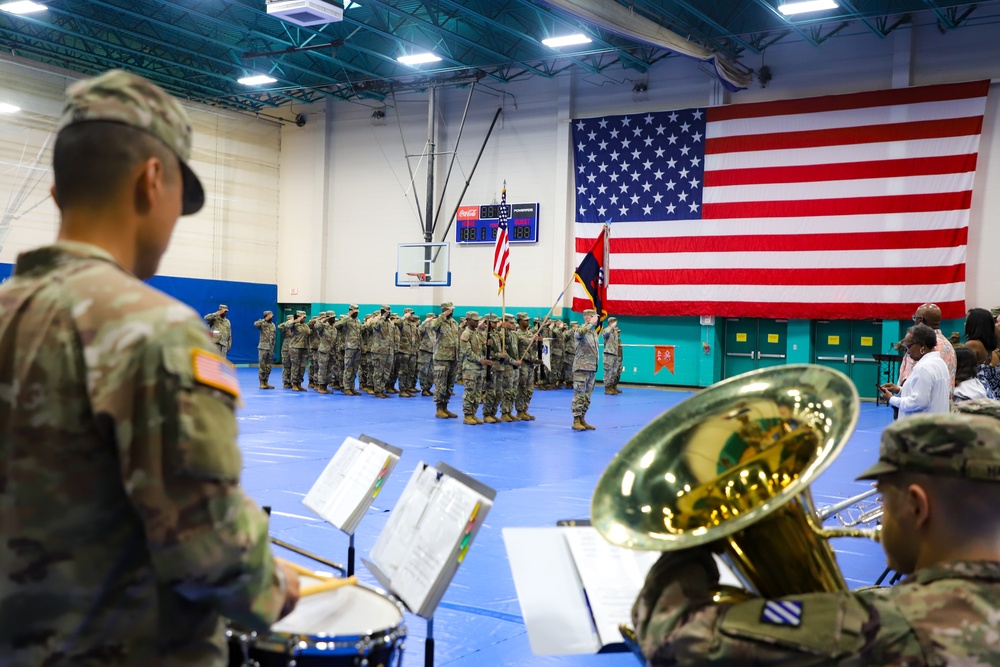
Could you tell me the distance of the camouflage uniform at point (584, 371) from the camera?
12461mm

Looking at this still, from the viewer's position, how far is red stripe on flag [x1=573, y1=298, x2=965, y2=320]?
57.1ft

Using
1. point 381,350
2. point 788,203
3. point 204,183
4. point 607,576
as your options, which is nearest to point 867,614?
point 607,576

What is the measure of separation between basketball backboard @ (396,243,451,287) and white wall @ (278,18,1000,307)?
718 mm

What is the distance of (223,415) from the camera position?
130cm

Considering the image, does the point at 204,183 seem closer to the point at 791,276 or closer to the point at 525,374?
the point at 525,374

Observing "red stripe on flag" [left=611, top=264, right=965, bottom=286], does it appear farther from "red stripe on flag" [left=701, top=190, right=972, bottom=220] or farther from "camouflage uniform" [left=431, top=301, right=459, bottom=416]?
"camouflage uniform" [left=431, top=301, right=459, bottom=416]

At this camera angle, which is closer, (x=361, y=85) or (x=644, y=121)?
(x=644, y=121)

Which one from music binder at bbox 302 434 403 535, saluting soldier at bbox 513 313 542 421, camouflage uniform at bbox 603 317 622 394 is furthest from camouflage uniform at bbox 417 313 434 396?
music binder at bbox 302 434 403 535

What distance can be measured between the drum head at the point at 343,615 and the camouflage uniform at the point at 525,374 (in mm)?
11743

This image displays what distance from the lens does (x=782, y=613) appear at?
150 cm

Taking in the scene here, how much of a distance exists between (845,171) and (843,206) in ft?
2.41

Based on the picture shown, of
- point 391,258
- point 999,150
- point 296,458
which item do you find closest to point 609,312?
point 391,258

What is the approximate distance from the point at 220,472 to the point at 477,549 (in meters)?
4.77

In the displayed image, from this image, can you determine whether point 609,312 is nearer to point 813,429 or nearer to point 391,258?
point 391,258
